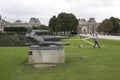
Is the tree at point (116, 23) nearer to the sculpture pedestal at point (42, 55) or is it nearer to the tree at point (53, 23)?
the tree at point (53, 23)

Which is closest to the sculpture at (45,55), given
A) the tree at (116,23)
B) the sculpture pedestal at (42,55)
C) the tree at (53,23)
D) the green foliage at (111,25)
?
the sculpture pedestal at (42,55)

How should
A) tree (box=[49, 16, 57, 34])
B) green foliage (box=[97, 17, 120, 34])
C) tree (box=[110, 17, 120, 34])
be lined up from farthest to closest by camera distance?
tree (box=[110, 17, 120, 34]) < green foliage (box=[97, 17, 120, 34]) < tree (box=[49, 16, 57, 34])

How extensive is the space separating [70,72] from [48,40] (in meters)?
4.29

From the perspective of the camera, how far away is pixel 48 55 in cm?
1427

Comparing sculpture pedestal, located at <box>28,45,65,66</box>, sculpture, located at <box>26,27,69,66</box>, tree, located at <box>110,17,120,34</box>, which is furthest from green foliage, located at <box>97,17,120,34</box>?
sculpture pedestal, located at <box>28,45,65,66</box>

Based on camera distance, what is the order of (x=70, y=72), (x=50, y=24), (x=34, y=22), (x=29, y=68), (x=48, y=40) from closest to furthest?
1. (x=70, y=72)
2. (x=29, y=68)
3. (x=48, y=40)
4. (x=50, y=24)
5. (x=34, y=22)

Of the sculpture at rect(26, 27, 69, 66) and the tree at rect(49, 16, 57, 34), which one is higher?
the tree at rect(49, 16, 57, 34)

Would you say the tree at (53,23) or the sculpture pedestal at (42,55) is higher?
the tree at (53,23)

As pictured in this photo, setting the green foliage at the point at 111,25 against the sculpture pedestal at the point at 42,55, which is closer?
the sculpture pedestal at the point at 42,55

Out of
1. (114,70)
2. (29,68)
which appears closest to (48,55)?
(29,68)

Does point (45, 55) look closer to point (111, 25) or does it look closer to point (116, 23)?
point (111, 25)

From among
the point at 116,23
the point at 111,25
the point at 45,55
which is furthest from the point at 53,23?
the point at 45,55

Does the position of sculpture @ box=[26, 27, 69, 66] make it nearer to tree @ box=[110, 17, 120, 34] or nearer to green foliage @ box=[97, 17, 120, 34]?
green foliage @ box=[97, 17, 120, 34]

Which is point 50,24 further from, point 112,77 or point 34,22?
point 112,77
